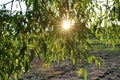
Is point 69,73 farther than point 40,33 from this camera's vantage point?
Yes

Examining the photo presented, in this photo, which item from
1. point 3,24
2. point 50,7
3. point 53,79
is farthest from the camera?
point 53,79

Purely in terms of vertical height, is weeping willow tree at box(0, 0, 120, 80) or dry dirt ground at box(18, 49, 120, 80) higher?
weeping willow tree at box(0, 0, 120, 80)

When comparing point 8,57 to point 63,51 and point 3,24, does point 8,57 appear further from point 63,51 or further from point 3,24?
point 63,51

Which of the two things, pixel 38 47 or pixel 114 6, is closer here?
pixel 38 47

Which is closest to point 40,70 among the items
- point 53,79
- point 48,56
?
point 53,79

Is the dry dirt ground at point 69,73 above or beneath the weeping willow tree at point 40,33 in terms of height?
beneath

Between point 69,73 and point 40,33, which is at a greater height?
point 40,33

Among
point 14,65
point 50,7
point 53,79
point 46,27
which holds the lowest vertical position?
point 53,79

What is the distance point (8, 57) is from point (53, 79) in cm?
1149

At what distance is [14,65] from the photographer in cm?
518

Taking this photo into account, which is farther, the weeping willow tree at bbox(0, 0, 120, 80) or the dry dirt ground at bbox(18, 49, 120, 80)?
the dry dirt ground at bbox(18, 49, 120, 80)

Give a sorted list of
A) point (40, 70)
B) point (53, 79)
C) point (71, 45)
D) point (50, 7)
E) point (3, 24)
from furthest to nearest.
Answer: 1. point (40, 70)
2. point (53, 79)
3. point (50, 7)
4. point (3, 24)
5. point (71, 45)

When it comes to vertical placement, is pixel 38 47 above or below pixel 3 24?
below

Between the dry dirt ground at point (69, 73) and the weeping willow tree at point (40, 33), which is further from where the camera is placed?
the dry dirt ground at point (69, 73)
